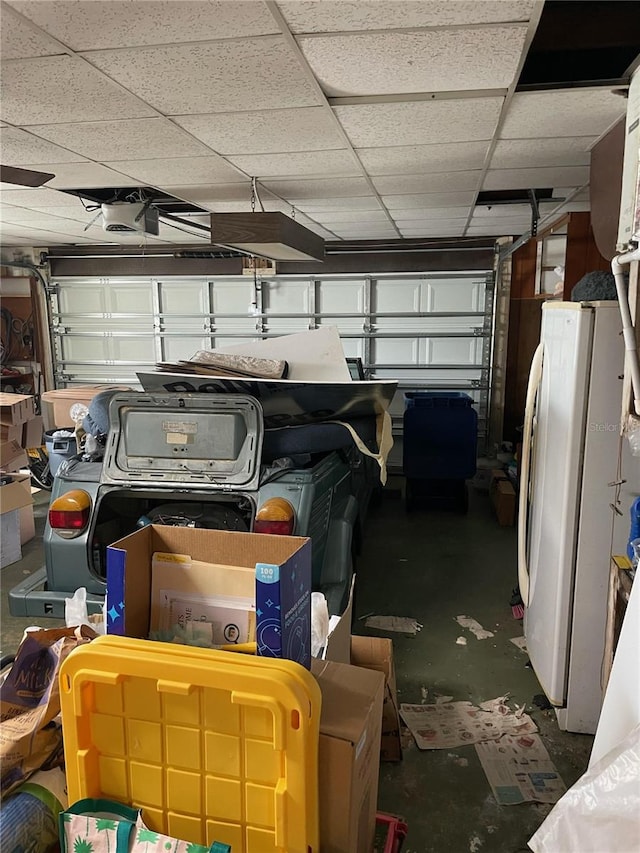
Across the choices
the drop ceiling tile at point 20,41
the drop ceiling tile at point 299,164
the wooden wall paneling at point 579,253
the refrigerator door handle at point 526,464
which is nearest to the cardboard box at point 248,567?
the drop ceiling tile at point 20,41

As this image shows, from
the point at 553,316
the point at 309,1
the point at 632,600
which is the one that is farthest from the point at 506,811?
the point at 309,1

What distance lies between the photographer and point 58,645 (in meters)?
1.78

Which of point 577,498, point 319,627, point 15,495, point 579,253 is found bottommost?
point 15,495

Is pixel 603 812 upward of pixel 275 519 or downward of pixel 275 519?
downward

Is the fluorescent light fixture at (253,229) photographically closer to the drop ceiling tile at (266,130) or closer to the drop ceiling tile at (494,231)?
the drop ceiling tile at (266,130)

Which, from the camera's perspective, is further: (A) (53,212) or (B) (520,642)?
(A) (53,212)

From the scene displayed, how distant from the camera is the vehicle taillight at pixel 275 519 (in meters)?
2.95

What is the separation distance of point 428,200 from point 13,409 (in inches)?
144

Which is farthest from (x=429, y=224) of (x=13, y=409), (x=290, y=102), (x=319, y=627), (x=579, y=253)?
(x=319, y=627)

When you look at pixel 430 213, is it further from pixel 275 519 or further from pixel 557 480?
pixel 275 519

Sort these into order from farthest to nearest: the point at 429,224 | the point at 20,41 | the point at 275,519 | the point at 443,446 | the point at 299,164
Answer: the point at 429,224 < the point at 443,446 < the point at 299,164 < the point at 275,519 < the point at 20,41

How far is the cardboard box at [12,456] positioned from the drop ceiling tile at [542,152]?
4.12 metres

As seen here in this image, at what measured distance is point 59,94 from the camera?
231 cm

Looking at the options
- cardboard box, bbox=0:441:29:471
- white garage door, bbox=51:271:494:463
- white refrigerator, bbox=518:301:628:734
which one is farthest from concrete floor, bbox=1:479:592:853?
white garage door, bbox=51:271:494:463
